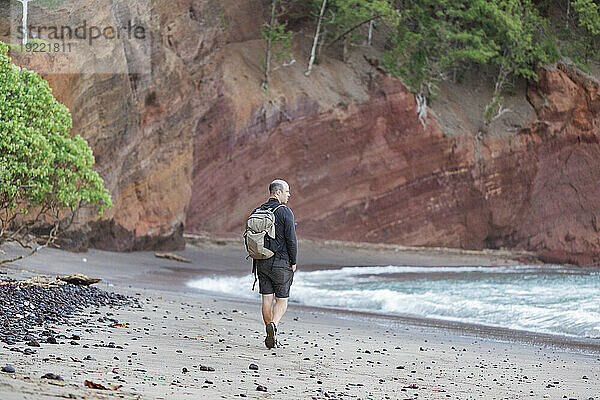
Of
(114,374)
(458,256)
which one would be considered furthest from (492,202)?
(114,374)

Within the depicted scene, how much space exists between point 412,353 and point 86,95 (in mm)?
11225

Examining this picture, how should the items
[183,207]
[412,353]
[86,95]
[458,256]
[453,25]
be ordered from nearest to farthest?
1. [412,353]
2. [86,95]
3. [183,207]
4. [458,256]
5. [453,25]

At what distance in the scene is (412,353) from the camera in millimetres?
6512

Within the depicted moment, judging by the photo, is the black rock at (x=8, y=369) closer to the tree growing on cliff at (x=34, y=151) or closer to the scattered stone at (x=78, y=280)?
the tree growing on cliff at (x=34, y=151)

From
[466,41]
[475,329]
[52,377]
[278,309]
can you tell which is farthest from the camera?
[466,41]

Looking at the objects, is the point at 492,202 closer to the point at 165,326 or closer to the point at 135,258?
the point at 135,258

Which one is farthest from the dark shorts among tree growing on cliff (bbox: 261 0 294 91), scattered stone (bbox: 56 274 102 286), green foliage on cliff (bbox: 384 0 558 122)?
green foliage on cliff (bbox: 384 0 558 122)

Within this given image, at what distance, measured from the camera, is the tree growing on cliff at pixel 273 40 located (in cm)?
2423

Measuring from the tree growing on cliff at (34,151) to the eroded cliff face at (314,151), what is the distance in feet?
21.1

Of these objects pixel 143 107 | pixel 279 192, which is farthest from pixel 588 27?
pixel 279 192

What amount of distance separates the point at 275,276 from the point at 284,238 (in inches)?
13.5

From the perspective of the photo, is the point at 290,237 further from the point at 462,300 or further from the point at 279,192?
the point at 462,300

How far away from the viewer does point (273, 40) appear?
2447 centimetres

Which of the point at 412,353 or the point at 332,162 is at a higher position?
the point at 332,162
